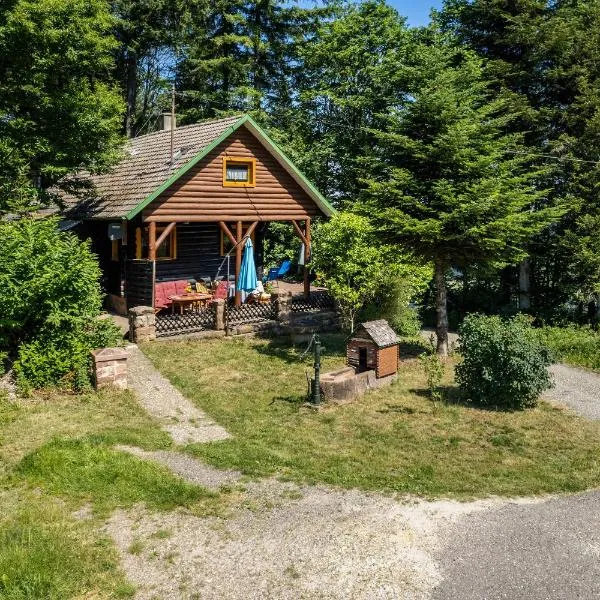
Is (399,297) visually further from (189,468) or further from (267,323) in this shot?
(189,468)

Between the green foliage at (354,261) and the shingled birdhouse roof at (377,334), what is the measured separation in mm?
3772

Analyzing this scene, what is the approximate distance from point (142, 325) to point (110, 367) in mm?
4555

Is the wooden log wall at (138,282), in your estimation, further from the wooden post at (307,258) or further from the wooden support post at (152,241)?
the wooden post at (307,258)

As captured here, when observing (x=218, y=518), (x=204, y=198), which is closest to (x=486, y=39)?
(x=204, y=198)

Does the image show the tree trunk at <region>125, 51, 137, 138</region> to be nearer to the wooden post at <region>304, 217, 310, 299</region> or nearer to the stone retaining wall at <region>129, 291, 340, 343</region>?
the wooden post at <region>304, 217, 310, 299</region>

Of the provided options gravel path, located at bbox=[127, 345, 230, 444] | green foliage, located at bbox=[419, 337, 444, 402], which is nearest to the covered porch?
gravel path, located at bbox=[127, 345, 230, 444]

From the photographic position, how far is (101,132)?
66.5ft

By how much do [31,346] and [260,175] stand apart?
1139 cm

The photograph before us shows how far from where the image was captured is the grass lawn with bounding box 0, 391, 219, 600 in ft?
22.8

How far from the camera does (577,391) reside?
1686 cm

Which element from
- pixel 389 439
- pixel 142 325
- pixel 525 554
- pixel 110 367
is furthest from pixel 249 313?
pixel 525 554

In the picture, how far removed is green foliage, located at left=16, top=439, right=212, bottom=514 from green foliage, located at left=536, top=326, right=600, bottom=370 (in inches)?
551

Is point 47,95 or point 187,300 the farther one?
point 187,300

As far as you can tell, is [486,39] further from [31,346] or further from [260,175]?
[31,346]
